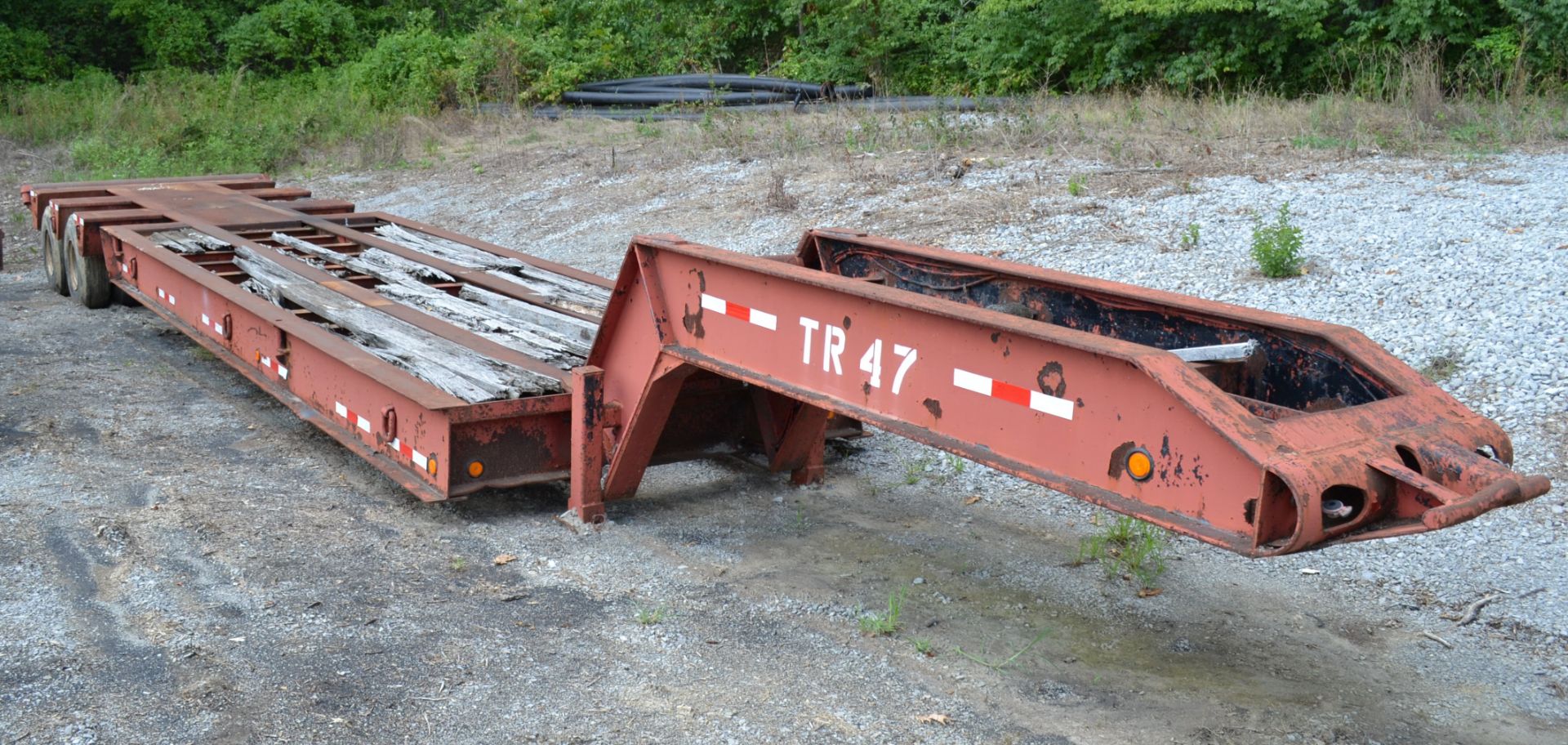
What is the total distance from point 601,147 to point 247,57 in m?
13.6

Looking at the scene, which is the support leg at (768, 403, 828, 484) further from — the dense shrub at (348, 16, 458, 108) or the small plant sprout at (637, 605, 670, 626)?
the dense shrub at (348, 16, 458, 108)

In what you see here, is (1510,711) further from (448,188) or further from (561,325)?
(448,188)

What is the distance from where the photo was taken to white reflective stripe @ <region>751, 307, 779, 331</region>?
458 centimetres

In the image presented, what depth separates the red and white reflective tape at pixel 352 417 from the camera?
575cm

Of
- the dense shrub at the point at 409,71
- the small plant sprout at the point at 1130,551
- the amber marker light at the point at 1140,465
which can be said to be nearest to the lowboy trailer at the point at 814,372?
the amber marker light at the point at 1140,465

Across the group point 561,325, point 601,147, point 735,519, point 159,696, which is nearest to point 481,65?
point 601,147

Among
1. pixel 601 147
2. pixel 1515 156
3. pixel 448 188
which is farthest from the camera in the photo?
pixel 601 147

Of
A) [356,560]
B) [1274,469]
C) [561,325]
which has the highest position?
[1274,469]

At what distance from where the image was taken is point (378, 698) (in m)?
3.85

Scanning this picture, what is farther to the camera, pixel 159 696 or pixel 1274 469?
pixel 159 696

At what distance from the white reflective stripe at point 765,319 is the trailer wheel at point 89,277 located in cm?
687

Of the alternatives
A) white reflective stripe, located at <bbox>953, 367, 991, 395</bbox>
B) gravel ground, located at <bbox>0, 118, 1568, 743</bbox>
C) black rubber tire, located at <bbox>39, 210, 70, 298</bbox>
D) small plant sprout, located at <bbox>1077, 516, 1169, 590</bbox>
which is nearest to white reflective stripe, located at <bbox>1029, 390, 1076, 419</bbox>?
white reflective stripe, located at <bbox>953, 367, 991, 395</bbox>

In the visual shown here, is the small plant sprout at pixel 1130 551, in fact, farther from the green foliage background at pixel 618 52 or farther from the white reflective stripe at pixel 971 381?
the green foliage background at pixel 618 52

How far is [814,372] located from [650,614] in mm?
1034
